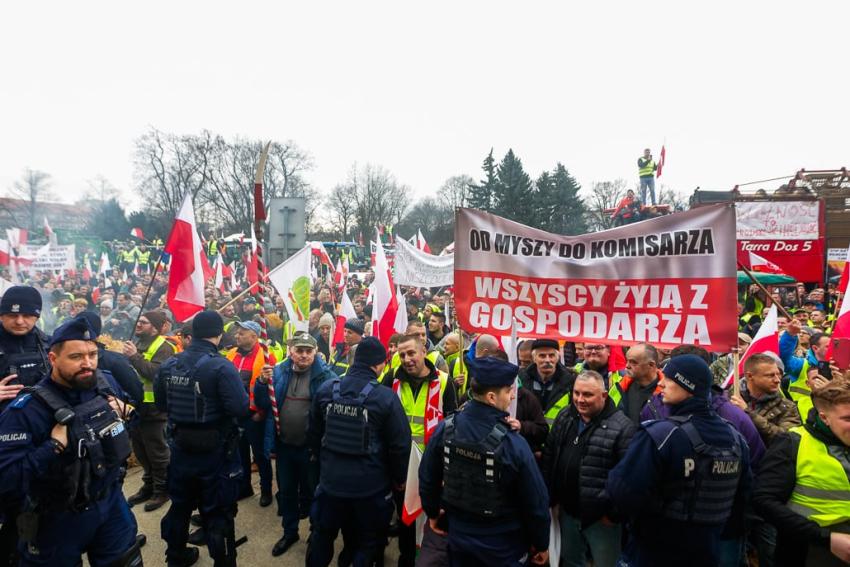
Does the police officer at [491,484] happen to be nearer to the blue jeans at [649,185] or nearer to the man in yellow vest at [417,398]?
the man in yellow vest at [417,398]

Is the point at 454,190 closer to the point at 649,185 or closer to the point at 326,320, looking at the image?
the point at 649,185

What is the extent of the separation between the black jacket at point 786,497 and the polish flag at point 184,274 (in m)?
5.39

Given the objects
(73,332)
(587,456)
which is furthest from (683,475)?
(73,332)

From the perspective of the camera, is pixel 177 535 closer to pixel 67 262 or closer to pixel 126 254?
pixel 67 262

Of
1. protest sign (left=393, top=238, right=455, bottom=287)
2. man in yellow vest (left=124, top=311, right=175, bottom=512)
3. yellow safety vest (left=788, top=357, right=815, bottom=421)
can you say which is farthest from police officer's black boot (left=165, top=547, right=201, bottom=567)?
yellow safety vest (left=788, top=357, right=815, bottom=421)

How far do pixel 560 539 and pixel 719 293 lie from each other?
2.19 metres

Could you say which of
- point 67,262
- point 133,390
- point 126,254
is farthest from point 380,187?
point 133,390

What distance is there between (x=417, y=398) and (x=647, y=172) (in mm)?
18245

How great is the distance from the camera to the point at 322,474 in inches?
147

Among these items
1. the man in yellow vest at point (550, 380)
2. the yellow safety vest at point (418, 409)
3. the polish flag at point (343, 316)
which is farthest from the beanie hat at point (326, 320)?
the man in yellow vest at point (550, 380)

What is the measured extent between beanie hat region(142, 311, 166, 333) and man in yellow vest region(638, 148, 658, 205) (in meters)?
18.0

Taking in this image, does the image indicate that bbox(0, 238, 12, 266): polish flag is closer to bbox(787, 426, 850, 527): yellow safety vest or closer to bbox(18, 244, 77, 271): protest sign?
bbox(18, 244, 77, 271): protest sign

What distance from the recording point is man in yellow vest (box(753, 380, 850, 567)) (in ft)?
8.74

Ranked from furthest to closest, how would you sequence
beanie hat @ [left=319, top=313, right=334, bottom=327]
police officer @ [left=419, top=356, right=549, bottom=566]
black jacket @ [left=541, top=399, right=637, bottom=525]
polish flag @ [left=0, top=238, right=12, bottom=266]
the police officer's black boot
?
polish flag @ [left=0, top=238, right=12, bottom=266] < beanie hat @ [left=319, top=313, right=334, bottom=327] < the police officer's black boot < black jacket @ [left=541, top=399, right=637, bottom=525] < police officer @ [left=419, top=356, right=549, bottom=566]
